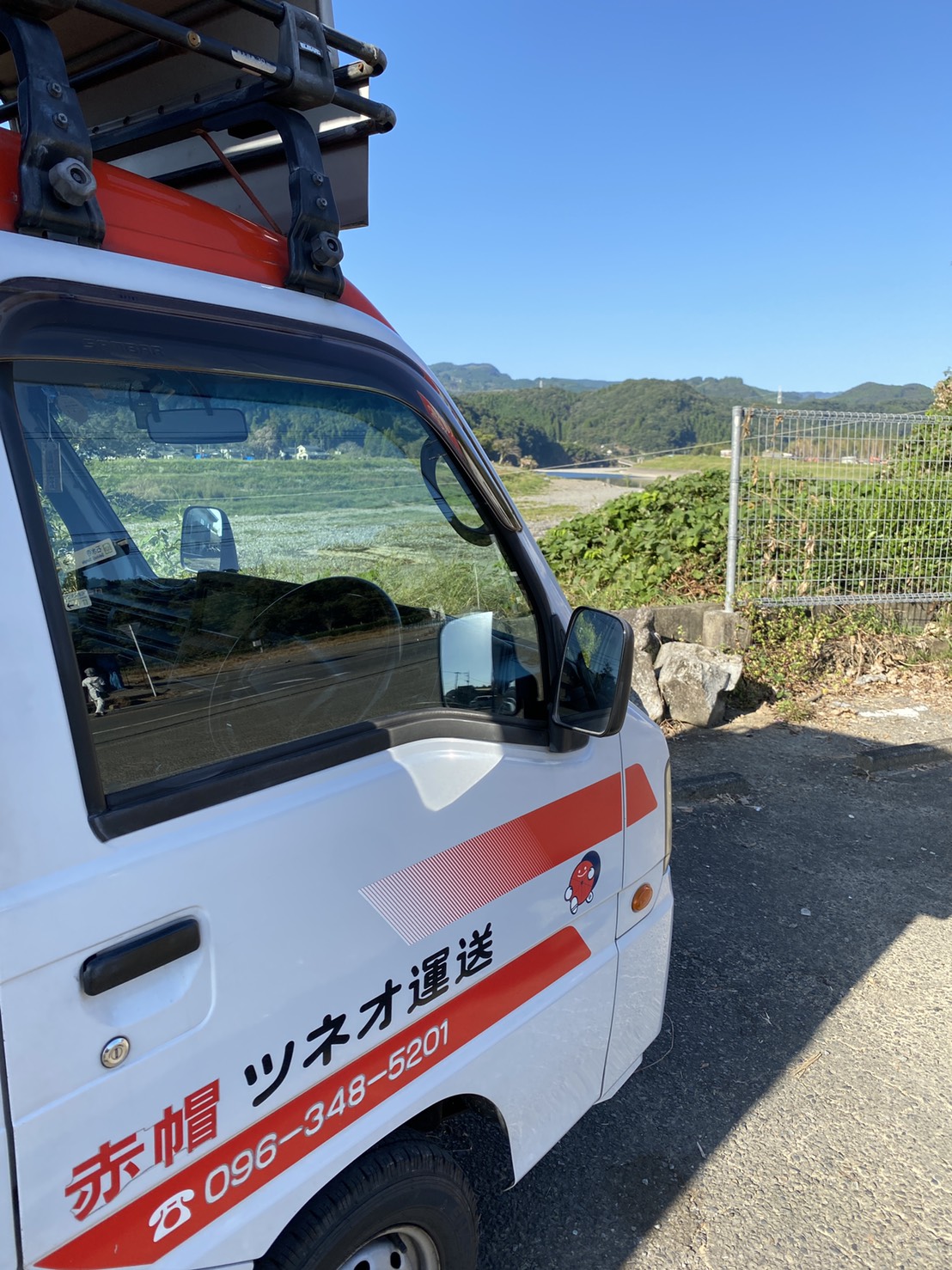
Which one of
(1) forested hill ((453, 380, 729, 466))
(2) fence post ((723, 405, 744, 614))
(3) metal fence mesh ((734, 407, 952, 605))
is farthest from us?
(1) forested hill ((453, 380, 729, 466))

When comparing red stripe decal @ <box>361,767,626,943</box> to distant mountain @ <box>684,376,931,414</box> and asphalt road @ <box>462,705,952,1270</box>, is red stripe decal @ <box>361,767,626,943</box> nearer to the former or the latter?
asphalt road @ <box>462,705,952,1270</box>

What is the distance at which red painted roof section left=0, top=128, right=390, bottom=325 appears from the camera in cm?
126


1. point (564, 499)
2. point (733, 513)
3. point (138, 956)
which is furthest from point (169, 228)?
point (564, 499)

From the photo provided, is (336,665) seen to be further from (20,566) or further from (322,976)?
(20,566)

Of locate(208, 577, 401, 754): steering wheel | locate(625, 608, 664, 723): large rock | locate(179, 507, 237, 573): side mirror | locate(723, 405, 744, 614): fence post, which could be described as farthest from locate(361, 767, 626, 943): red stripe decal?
locate(723, 405, 744, 614): fence post

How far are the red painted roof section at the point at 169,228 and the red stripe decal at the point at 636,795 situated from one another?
1.36 meters

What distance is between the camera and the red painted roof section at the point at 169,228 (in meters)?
1.26

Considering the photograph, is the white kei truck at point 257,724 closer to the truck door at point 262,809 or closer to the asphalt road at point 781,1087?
the truck door at point 262,809

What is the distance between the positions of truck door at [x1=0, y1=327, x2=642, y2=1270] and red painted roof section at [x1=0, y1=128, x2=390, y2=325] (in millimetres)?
141

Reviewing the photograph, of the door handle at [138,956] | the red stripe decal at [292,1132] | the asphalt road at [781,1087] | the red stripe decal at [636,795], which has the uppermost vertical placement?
the door handle at [138,956]

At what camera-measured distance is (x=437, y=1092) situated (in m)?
1.69

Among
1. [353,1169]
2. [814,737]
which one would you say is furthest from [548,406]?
[353,1169]

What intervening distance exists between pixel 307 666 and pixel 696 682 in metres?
4.88

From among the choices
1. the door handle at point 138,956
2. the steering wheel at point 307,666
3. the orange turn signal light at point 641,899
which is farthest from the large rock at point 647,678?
the door handle at point 138,956
